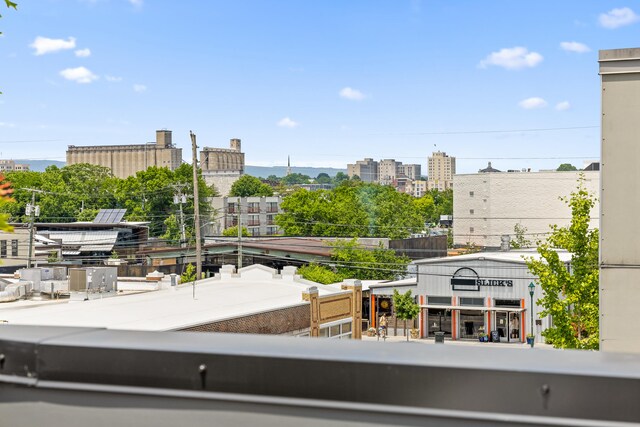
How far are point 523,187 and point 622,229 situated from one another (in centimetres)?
10246

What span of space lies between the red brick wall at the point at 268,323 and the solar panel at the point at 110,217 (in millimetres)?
57042

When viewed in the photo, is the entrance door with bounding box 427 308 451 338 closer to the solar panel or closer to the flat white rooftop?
the flat white rooftop

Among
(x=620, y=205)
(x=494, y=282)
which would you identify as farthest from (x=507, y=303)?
(x=620, y=205)

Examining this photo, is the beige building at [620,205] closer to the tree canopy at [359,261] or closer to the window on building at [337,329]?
the window on building at [337,329]

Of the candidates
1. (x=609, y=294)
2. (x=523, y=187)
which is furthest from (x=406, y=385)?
(x=523, y=187)

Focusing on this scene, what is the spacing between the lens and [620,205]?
11062 millimetres

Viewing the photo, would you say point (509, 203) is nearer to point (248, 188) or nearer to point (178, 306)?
point (248, 188)

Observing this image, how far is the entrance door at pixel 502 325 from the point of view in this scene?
166ft

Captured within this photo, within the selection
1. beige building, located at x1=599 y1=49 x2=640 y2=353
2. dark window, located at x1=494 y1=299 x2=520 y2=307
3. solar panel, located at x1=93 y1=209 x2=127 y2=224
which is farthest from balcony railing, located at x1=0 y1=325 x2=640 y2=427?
solar panel, located at x1=93 y1=209 x2=127 y2=224

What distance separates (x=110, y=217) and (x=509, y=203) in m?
53.9

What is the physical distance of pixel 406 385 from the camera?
212cm

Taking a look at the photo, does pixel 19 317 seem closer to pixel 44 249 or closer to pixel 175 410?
pixel 175 410

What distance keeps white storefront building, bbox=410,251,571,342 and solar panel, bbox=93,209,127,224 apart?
144ft

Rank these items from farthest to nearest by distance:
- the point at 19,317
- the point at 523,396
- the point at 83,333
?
the point at 19,317, the point at 83,333, the point at 523,396
